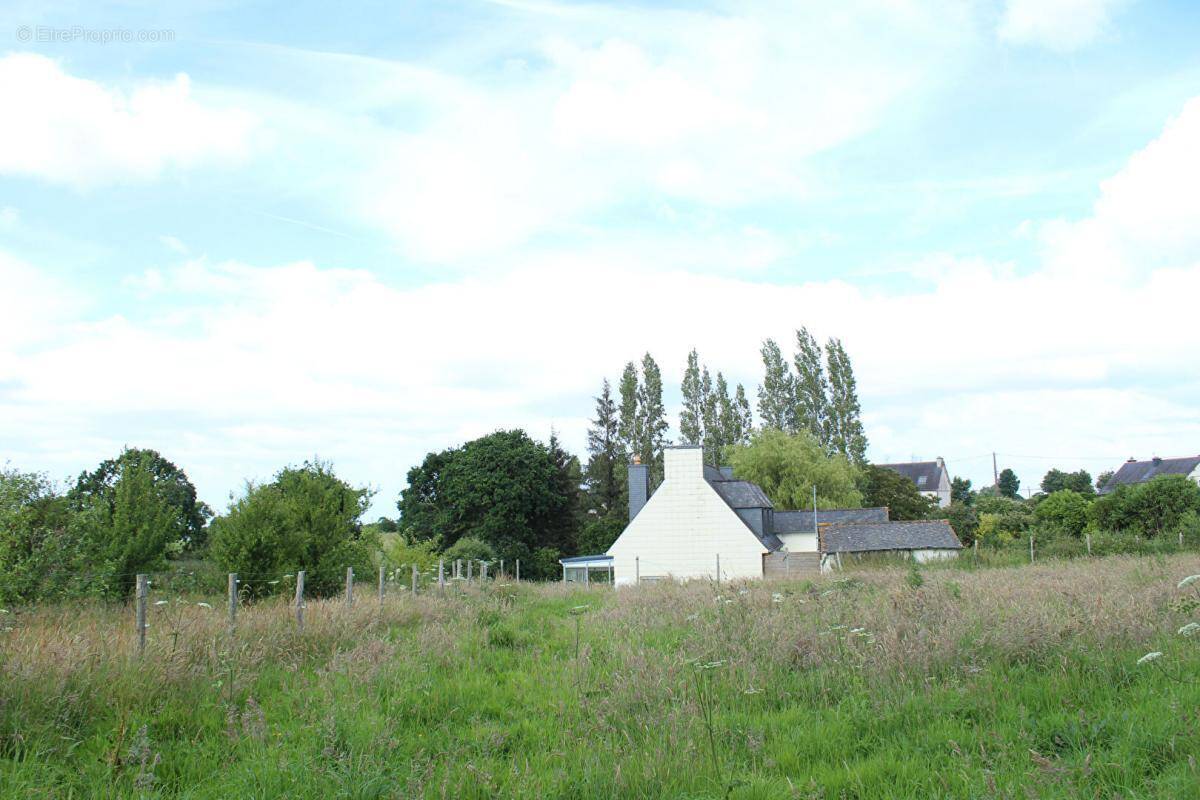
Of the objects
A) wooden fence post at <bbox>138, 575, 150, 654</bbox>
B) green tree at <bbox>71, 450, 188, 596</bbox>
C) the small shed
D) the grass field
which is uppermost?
green tree at <bbox>71, 450, 188, 596</bbox>

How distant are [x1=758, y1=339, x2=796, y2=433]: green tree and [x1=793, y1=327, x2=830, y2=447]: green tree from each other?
0.75 m

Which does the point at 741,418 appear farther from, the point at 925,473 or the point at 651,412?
the point at 925,473

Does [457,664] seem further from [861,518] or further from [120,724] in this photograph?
[861,518]

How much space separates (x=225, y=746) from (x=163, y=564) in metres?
14.6

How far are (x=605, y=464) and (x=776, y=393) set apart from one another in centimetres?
1489

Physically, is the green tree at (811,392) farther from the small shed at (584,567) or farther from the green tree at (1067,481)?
the green tree at (1067,481)

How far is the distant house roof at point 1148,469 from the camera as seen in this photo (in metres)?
88.3

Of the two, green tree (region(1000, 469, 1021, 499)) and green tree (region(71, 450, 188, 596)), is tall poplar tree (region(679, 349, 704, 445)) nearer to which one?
green tree (region(71, 450, 188, 596))

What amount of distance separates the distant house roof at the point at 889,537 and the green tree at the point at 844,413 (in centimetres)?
2054

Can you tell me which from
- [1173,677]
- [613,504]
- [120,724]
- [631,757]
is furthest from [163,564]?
[613,504]

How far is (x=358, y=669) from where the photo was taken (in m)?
8.72

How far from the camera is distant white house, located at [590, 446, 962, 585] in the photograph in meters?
39.5

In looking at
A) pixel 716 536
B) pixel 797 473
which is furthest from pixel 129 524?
pixel 797 473

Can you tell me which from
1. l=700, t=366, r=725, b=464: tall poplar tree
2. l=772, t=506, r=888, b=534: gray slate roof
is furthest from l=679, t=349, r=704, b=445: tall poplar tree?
l=772, t=506, r=888, b=534: gray slate roof
